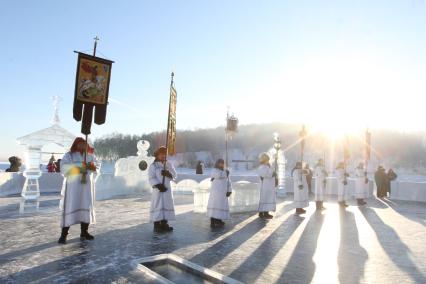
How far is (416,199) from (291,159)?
64947 millimetres

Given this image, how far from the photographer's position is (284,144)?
291ft

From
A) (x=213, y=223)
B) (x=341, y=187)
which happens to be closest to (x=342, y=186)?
(x=341, y=187)

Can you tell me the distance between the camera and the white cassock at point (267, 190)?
10.6 metres

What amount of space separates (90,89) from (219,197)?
409 cm

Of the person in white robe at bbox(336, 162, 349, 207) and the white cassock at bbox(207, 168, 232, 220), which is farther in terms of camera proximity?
the person in white robe at bbox(336, 162, 349, 207)

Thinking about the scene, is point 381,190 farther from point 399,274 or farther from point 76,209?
point 76,209

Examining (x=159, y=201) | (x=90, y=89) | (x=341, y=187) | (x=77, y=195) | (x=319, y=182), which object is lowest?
(x=159, y=201)

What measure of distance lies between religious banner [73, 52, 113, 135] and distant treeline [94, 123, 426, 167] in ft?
220

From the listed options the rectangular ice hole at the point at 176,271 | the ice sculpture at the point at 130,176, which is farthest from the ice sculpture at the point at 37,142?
the rectangular ice hole at the point at 176,271

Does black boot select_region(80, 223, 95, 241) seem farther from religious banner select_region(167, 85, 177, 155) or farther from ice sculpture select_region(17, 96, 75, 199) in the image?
ice sculpture select_region(17, 96, 75, 199)

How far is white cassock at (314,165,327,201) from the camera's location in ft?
42.4

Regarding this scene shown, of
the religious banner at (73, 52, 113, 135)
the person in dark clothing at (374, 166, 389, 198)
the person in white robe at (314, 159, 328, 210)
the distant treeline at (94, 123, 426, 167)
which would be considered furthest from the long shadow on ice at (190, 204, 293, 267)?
the distant treeline at (94, 123, 426, 167)

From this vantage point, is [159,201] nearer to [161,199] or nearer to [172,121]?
[161,199]

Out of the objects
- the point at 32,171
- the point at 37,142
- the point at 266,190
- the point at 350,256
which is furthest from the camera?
the point at 37,142
